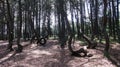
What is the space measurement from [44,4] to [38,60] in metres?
27.7

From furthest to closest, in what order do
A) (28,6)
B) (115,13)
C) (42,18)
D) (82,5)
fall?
(42,18) → (82,5) → (28,6) → (115,13)

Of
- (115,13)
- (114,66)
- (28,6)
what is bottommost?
(114,66)

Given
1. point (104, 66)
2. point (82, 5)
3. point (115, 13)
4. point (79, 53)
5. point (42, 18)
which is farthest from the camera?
point (42, 18)

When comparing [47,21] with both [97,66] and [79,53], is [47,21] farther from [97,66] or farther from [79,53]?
[97,66]

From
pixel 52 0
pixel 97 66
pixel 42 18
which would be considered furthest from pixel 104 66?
pixel 42 18

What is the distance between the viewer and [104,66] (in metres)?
10.8

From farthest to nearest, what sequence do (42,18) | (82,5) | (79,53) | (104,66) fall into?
1. (42,18)
2. (82,5)
3. (79,53)
4. (104,66)

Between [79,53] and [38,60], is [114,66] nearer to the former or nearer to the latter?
[79,53]

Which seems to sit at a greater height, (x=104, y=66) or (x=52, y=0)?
(x=52, y=0)

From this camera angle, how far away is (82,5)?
36.8 metres

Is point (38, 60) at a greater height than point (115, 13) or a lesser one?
lesser

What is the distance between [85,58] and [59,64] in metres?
2.23

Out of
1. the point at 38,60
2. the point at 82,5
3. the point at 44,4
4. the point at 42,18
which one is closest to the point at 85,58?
the point at 38,60

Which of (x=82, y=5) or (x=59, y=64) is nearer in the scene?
(x=59, y=64)
